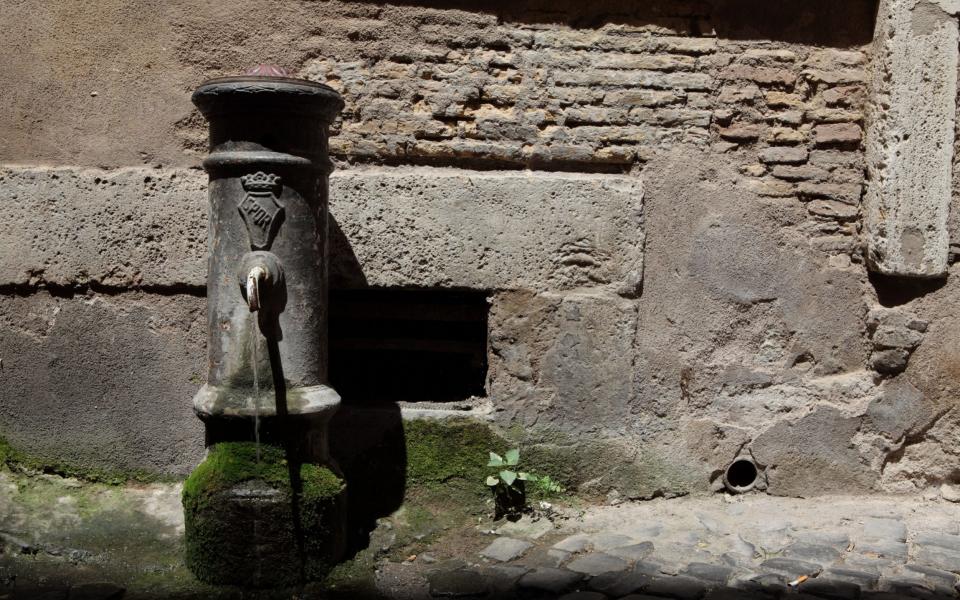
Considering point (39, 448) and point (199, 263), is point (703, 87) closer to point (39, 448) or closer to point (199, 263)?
point (199, 263)

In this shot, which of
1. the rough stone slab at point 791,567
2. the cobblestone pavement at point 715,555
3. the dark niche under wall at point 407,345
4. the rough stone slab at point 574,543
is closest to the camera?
the cobblestone pavement at point 715,555

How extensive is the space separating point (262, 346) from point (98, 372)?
1044 mm

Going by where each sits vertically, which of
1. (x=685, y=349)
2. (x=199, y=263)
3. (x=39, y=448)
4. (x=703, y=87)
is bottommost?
(x=39, y=448)

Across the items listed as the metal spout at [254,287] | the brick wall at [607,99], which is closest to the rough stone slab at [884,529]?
the brick wall at [607,99]

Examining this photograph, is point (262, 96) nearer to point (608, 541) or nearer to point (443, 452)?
point (443, 452)

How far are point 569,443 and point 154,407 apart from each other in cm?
173

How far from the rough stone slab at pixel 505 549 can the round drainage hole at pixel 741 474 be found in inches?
40.8

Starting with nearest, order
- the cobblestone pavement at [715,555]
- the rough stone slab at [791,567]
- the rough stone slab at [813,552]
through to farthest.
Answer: the cobblestone pavement at [715,555], the rough stone slab at [791,567], the rough stone slab at [813,552]

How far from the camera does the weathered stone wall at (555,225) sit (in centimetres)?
360

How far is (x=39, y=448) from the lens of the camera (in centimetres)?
366

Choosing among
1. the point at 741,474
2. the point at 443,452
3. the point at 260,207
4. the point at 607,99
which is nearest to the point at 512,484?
the point at 443,452

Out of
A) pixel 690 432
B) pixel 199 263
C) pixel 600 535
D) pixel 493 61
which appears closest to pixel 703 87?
pixel 493 61

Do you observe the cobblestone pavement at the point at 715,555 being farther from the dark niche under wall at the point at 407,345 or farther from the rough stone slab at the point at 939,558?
the dark niche under wall at the point at 407,345

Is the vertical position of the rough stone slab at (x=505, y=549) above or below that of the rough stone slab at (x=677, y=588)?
below
